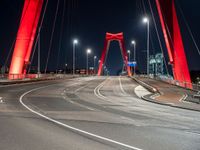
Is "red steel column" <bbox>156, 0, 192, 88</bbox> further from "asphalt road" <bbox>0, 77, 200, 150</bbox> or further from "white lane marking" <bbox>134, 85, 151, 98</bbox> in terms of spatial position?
"asphalt road" <bbox>0, 77, 200, 150</bbox>

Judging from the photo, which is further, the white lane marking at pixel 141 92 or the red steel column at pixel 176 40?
the red steel column at pixel 176 40

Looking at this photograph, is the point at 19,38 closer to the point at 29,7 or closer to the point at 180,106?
the point at 29,7

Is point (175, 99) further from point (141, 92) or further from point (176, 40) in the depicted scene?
point (176, 40)

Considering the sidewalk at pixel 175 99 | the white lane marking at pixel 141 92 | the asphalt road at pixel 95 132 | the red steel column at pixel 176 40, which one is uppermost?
the red steel column at pixel 176 40

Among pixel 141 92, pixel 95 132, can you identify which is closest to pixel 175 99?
pixel 141 92

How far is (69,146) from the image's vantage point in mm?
8125

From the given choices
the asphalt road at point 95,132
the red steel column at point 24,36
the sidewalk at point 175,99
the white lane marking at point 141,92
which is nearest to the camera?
the asphalt road at point 95,132

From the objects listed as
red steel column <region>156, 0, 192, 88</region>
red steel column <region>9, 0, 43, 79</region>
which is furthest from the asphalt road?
red steel column <region>9, 0, 43, 79</region>

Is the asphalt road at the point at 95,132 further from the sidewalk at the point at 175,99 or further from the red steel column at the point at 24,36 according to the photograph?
the red steel column at the point at 24,36

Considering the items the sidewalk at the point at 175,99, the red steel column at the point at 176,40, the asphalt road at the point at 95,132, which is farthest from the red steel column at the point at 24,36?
the asphalt road at the point at 95,132

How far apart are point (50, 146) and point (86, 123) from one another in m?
3.92

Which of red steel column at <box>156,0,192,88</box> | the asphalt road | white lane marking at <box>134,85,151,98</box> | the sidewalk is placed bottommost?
white lane marking at <box>134,85,151,98</box>

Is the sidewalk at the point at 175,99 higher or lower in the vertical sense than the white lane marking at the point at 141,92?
higher

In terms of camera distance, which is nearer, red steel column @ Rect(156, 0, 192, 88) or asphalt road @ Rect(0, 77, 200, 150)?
asphalt road @ Rect(0, 77, 200, 150)
